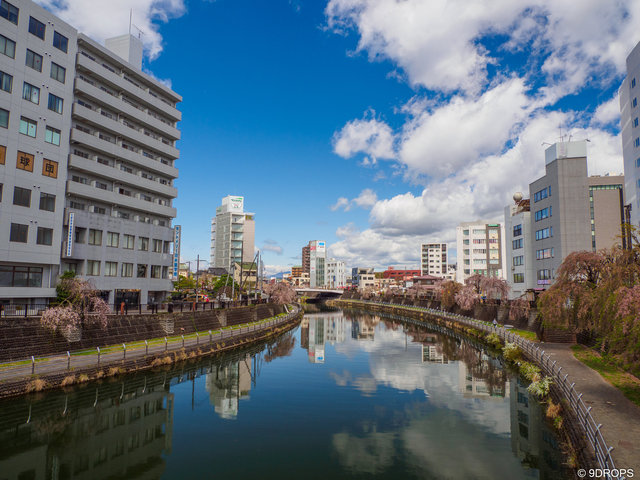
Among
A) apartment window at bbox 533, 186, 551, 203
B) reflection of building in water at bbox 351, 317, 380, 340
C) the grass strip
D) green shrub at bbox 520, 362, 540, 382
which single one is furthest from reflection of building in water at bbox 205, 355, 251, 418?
apartment window at bbox 533, 186, 551, 203

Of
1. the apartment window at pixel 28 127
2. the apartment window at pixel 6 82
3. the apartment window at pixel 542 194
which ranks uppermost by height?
the apartment window at pixel 6 82

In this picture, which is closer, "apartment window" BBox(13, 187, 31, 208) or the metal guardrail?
the metal guardrail

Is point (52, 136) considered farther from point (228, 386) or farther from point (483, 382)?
point (483, 382)

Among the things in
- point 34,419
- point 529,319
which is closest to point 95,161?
point 34,419

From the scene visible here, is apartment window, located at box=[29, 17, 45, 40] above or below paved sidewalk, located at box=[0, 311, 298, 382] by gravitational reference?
above

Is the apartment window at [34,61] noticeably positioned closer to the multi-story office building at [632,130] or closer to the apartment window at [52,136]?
the apartment window at [52,136]

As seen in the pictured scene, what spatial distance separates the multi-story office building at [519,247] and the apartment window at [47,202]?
246 ft

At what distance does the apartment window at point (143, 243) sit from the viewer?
5480cm

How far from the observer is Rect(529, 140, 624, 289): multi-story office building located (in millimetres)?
64188

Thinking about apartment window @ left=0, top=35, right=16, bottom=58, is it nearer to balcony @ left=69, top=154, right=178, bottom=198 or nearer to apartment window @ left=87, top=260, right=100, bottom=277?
balcony @ left=69, top=154, right=178, bottom=198

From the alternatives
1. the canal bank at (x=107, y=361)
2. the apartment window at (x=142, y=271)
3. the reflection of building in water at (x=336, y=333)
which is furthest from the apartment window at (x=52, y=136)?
the reflection of building in water at (x=336, y=333)

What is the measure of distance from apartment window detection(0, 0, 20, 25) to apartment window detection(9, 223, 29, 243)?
20.0 m

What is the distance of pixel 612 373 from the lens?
24.8 metres

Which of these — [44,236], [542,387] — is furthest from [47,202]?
[542,387]
